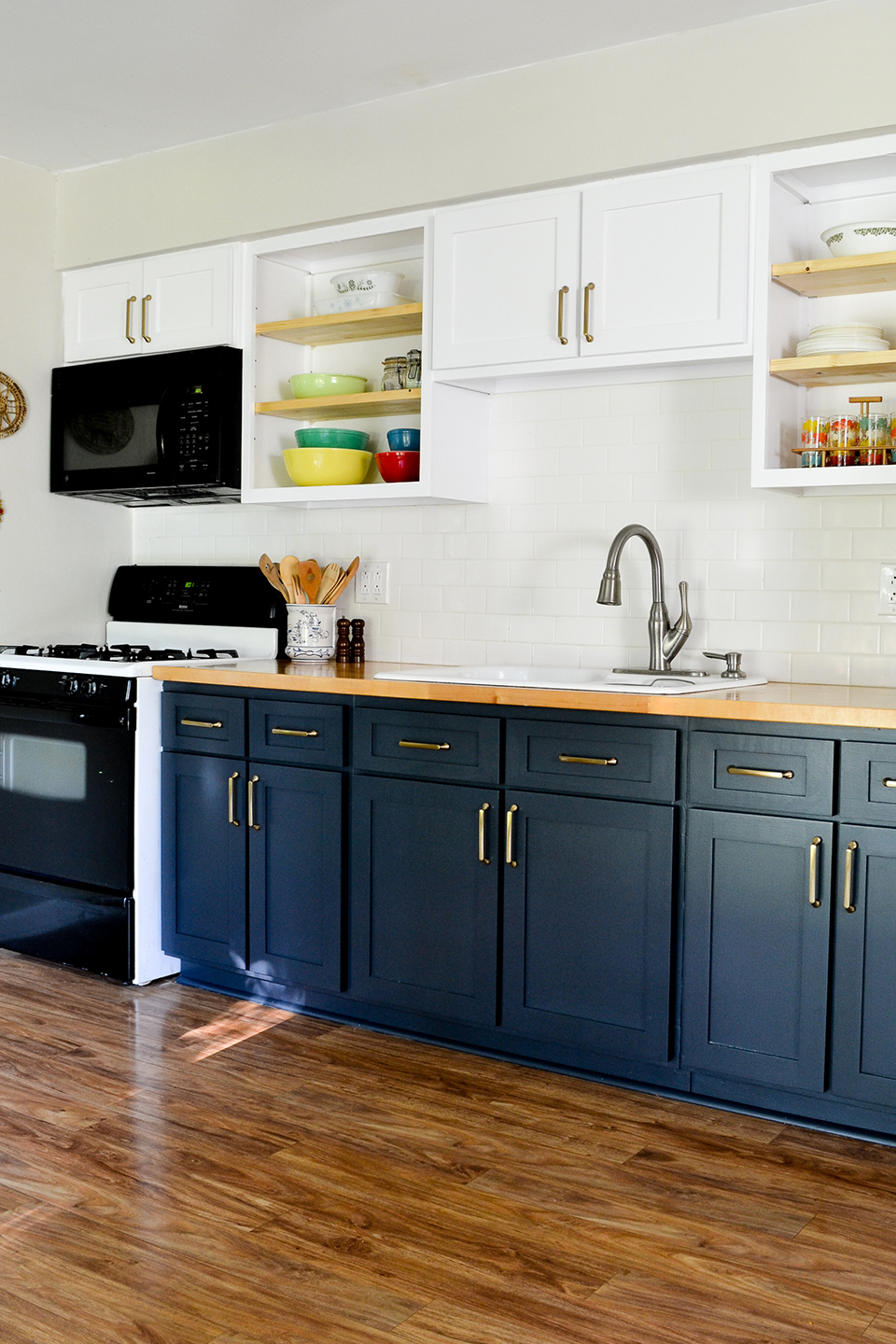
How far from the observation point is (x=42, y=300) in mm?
4191

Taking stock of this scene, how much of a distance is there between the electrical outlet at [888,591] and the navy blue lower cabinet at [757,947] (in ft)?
2.42

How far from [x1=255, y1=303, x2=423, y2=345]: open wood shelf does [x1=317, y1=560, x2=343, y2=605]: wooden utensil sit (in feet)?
2.32

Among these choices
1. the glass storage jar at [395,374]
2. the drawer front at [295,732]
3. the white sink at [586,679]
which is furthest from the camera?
the glass storage jar at [395,374]

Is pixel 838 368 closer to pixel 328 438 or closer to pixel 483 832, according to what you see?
pixel 483 832

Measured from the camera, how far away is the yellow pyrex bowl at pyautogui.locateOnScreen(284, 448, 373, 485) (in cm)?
374

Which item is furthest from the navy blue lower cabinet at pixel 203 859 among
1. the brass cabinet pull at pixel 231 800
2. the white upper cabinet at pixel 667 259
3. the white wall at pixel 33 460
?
the white upper cabinet at pixel 667 259

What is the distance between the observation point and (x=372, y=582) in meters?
3.95

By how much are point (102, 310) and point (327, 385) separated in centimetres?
92

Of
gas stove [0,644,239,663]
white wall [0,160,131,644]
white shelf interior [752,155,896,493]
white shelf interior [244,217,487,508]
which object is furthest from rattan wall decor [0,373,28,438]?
white shelf interior [752,155,896,493]

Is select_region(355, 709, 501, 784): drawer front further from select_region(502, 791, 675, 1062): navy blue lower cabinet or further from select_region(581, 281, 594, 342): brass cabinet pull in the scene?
select_region(581, 281, 594, 342): brass cabinet pull

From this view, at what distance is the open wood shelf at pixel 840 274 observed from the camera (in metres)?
2.81

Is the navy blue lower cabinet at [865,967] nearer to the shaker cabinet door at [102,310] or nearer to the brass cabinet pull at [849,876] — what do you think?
the brass cabinet pull at [849,876]

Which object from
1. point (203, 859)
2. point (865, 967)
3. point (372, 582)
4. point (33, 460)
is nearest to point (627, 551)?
point (372, 582)

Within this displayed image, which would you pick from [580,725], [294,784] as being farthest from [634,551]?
[294,784]
